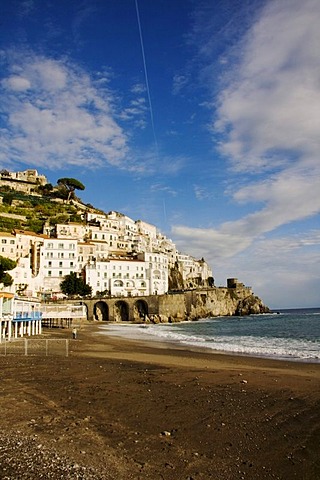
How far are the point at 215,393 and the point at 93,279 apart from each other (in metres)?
80.1

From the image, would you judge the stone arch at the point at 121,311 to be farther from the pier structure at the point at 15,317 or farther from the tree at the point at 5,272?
the pier structure at the point at 15,317

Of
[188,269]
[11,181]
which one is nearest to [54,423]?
[188,269]

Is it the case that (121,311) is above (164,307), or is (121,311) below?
below

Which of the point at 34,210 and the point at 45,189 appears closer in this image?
the point at 34,210

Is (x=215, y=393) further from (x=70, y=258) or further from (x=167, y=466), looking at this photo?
(x=70, y=258)

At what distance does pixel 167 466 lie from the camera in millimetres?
6176

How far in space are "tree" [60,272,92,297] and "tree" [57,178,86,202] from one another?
6994 cm

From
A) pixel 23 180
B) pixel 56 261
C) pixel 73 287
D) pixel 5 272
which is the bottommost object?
pixel 73 287

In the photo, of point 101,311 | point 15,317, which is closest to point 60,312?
point 101,311

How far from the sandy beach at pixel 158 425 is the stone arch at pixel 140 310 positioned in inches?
2762

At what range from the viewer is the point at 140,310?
86.9 m

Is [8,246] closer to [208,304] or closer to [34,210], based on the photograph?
[34,210]

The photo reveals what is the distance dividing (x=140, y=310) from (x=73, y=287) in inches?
639

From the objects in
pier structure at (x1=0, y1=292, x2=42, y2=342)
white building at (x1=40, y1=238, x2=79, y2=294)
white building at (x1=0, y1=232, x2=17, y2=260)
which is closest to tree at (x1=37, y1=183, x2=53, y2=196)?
white building at (x1=40, y1=238, x2=79, y2=294)
